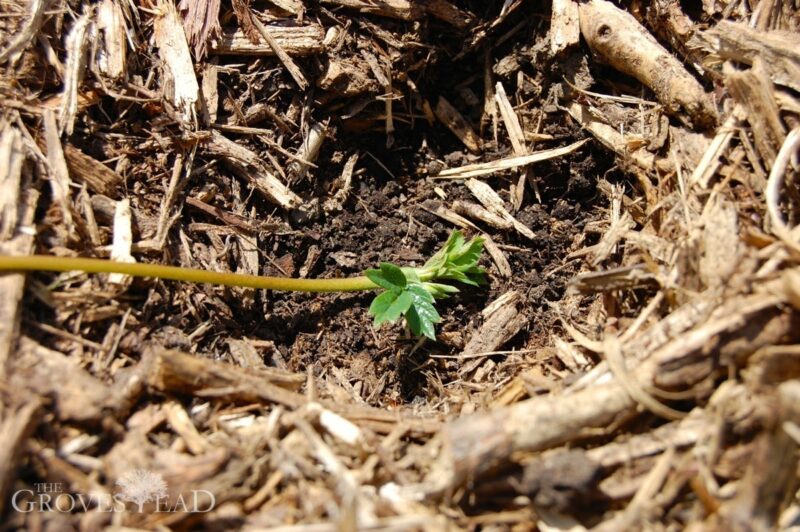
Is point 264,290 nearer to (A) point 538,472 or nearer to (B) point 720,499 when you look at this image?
(A) point 538,472

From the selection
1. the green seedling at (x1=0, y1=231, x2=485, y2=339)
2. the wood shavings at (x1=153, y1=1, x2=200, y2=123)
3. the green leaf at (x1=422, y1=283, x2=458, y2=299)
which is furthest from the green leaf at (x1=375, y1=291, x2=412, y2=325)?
the wood shavings at (x1=153, y1=1, x2=200, y2=123)

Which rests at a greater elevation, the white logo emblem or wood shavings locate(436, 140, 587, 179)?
wood shavings locate(436, 140, 587, 179)

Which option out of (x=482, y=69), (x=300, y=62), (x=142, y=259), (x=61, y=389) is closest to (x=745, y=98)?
(x=482, y=69)

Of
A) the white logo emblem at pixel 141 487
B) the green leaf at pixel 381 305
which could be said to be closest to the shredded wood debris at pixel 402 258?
the white logo emblem at pixel 141 487

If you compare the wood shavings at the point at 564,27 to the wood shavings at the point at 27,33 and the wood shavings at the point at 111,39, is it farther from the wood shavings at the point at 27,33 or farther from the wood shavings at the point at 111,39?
the wood shavings at the point at 27,33

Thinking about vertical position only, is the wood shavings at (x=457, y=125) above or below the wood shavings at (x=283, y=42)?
below

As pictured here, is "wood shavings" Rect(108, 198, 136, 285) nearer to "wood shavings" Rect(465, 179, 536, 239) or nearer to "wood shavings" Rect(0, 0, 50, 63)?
"wood shavings" Rect(0, 0, 50, 63)

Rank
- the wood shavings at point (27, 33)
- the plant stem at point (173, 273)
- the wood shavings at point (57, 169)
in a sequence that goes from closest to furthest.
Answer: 1. the plant stem at point (173, 273)
2. the wood shavings at point (57, 169)
3. the wood shavings at point (27, 33)

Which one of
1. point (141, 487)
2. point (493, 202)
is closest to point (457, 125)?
point (493, 202)
